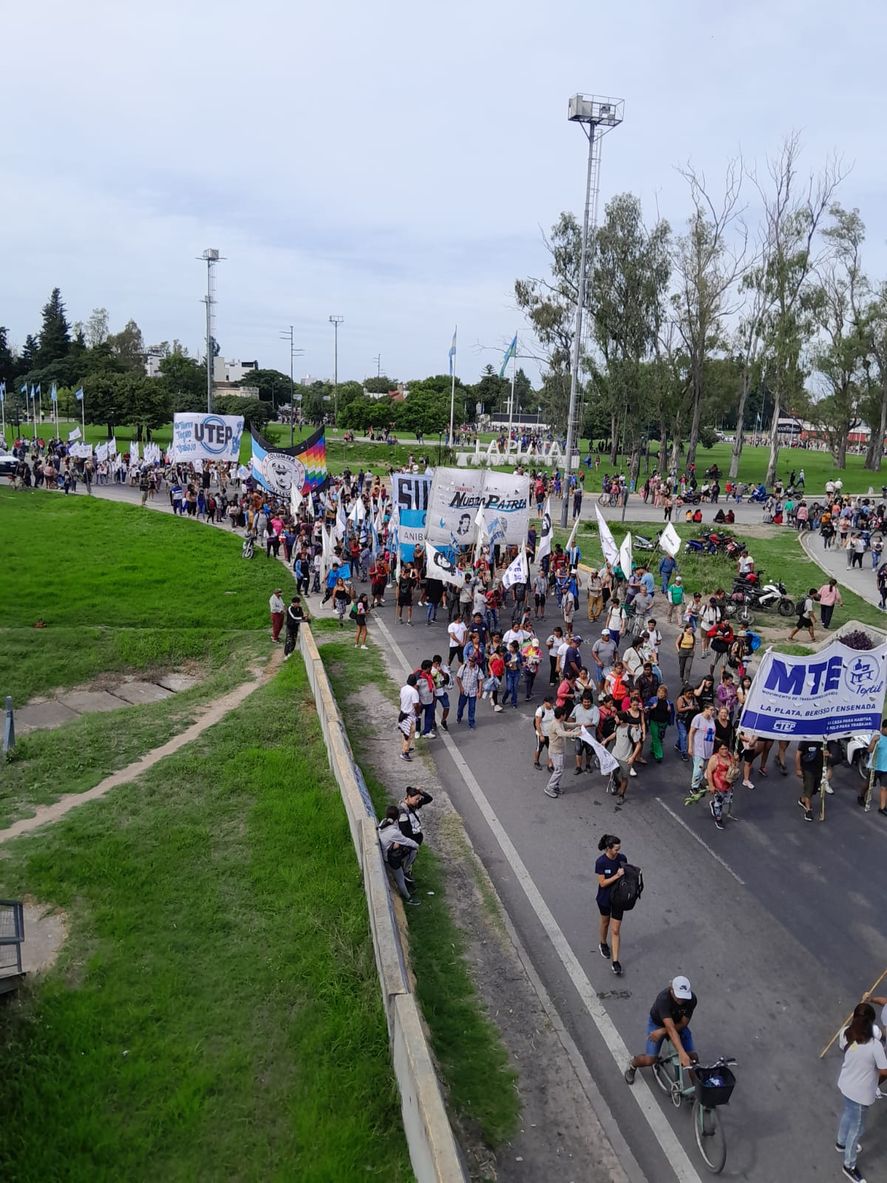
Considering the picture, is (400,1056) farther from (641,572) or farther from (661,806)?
(641,572)

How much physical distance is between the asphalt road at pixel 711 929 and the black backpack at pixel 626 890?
0.74m

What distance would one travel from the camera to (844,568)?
32.5 metres

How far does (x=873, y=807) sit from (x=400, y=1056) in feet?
29.4

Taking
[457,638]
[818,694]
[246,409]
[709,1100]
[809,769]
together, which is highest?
[246,409]

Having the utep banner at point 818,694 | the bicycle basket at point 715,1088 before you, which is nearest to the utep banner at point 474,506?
the utep banner at point 818,694

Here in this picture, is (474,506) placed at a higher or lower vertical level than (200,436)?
lower

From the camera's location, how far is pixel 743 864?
36.7 ft

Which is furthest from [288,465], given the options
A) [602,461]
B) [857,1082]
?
[602,461]

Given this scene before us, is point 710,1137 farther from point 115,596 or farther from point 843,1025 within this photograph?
point 115,596

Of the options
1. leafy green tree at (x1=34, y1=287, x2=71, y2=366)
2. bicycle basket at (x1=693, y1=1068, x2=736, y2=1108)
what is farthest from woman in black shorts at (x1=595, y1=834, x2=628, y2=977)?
leafy green tree at (x1=34, y1=287, x2=71, y2=366)

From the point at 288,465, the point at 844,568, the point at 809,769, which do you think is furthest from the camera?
the point at 844,568

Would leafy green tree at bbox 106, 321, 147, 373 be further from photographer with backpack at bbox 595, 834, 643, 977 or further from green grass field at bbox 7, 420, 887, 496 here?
photographer with backpack at bbox 595, 834, 643, 977

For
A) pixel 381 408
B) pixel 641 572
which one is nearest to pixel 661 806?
pixel 641 572

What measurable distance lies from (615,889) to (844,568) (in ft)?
89.2
